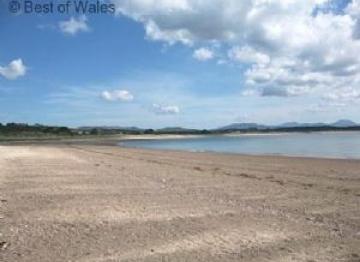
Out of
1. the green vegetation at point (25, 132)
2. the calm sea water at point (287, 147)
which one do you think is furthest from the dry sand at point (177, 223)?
the green vegetation at point (25, 132)

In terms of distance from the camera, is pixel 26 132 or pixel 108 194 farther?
pixel 26 132

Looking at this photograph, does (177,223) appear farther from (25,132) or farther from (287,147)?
(25,132)

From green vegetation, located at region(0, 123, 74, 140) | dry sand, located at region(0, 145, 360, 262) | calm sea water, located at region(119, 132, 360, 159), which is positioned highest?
green vegetation, located at region(0, 123, 74, 140)

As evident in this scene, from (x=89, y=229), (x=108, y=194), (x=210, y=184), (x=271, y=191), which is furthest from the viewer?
(x=210, y=184)

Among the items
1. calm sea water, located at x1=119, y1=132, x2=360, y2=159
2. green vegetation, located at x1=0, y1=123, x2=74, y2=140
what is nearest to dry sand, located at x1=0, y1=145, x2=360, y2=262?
calm sea water, located at x1=119, y1=132, x2=360, y2=159

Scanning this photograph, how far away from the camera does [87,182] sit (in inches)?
591

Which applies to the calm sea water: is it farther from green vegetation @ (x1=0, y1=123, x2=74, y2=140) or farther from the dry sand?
green vegetation @ (x1=0, y1=123, x2=74, y2=140)

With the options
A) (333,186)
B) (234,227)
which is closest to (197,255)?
(234,227)

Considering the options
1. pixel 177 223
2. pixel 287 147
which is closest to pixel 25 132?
pixel 287 147

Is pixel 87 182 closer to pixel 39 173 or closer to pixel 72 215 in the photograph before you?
pixel 39 173

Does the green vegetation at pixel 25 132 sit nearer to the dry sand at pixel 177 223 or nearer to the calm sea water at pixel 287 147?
the calm sea water at pixel 287 147

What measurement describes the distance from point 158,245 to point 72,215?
9.43 feet

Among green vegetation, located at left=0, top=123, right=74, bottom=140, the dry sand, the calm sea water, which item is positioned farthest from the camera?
green vegetation, located at left=0, top=123, right=74, bottom=140

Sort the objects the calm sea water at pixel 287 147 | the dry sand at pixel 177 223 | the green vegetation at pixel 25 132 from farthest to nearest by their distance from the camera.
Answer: the green vegetation at pixel 25 132
the calm sea water at pixel 287 147
the dry sand at pixel 177 223
